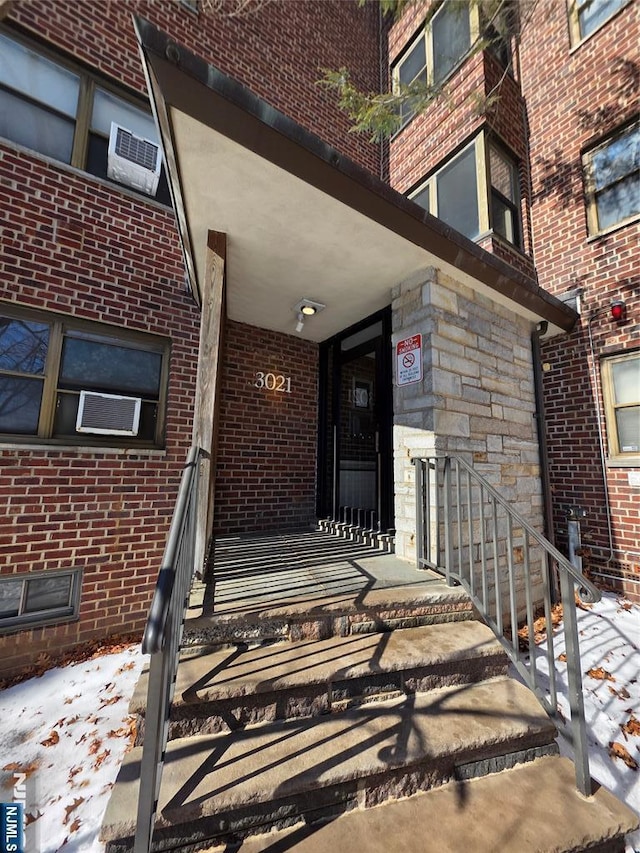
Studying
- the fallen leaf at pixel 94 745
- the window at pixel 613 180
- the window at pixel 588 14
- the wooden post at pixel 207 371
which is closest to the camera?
the fallen leaf at pixel 94 745

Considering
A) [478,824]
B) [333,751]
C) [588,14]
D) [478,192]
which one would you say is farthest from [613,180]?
[333,751]

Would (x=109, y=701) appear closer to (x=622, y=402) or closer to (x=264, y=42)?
(x=622, y=402)

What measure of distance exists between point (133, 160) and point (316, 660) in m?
5.19

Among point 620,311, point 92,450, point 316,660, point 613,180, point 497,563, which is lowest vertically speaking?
point 316,660

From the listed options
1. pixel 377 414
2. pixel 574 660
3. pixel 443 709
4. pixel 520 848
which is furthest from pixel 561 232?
pixel 520 848

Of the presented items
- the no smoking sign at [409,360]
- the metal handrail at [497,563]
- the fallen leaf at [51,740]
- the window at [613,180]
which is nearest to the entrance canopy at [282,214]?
the no smoking sign at [409,360]

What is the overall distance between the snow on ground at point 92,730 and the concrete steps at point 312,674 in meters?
0.59

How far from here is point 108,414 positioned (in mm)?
3752

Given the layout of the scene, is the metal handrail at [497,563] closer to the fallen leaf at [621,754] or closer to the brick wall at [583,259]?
the fallen leaf at [621,754]

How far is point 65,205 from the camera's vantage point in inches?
147

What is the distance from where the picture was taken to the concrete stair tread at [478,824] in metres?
1.47

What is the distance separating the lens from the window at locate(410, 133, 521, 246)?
512cm

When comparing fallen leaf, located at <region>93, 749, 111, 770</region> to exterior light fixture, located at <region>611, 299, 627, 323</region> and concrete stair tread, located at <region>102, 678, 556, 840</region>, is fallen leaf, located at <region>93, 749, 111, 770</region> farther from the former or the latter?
exterior light fixture, located at <region>611, 299, 627, 323</region>

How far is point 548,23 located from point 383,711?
30.1 feet
